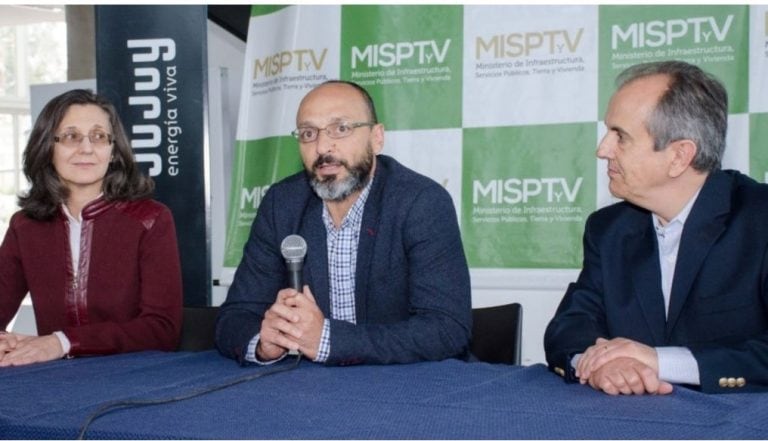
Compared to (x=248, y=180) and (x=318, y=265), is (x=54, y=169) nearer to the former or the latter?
(x=318, y=265)

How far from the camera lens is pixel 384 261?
6.98 ft

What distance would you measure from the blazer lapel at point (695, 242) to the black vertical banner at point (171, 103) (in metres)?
1.97

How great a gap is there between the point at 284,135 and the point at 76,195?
4.61 feet

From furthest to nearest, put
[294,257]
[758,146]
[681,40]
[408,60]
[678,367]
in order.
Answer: [408,60], [681,40], [758,146], [294,257], [678,367]

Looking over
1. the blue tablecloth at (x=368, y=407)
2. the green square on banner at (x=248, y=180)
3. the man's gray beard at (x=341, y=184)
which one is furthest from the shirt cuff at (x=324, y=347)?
the green square on banner at (x=248, y=180)

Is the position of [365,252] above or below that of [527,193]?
below

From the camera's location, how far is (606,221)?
2.02m

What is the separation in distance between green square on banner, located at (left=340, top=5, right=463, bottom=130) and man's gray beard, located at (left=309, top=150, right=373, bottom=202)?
1.30 m

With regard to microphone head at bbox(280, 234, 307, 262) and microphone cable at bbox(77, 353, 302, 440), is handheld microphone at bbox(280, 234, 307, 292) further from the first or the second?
microphone cable at bbox(77, 353, 302, 440)

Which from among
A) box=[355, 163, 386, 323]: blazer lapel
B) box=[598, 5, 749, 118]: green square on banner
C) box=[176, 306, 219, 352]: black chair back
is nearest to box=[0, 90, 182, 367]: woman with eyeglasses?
box=[176, 306, 219, 352]: black chair back

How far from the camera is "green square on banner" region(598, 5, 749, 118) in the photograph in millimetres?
3029

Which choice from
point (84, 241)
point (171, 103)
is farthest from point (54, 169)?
point (171, 103)

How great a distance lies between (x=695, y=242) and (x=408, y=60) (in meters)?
1.97

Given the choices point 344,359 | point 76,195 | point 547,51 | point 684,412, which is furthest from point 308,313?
point 547,51
